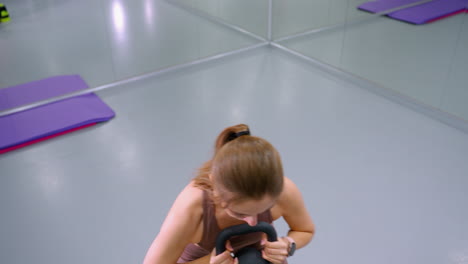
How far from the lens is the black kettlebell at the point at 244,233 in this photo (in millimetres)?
999

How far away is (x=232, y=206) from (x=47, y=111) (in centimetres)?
292

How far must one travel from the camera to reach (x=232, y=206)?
1004 mm

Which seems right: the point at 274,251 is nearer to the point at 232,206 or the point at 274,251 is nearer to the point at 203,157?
the point at 232,206

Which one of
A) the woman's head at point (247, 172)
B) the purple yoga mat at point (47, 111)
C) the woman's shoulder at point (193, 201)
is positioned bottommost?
the purple yoga mat at point (47, 111)

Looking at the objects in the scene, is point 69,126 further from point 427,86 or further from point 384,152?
point 427,86

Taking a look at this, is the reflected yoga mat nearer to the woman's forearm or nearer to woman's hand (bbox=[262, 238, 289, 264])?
the woman's forearm

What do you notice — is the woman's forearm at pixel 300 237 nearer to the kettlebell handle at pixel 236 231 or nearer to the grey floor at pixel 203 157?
the kettlebell handle at pixel 236 231

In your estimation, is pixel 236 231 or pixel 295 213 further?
pixel 295 213

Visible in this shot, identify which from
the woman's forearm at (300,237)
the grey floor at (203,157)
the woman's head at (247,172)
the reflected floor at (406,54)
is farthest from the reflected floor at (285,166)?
the woman's head at (247,172)

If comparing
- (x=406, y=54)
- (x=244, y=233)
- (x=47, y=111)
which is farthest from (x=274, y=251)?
(x=406, y=54)

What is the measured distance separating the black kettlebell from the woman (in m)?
0.01

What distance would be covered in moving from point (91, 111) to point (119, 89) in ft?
1.62

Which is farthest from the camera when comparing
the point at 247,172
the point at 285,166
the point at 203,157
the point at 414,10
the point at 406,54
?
the point at 414,10

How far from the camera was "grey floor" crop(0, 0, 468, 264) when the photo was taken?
230cm
